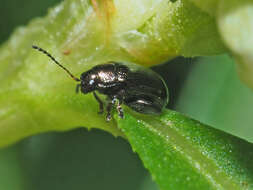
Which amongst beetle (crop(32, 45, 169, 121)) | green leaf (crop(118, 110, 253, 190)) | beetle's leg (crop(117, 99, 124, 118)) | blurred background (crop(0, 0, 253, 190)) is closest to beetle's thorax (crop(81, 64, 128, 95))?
beetle (crop(32, 45, 169, 121))

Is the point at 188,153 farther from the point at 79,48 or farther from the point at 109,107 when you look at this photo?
the point at 79,48

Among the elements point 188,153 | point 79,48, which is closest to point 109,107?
point 79,48

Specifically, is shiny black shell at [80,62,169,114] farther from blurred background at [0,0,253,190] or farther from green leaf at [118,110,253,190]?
blurred background at [0,0,253,190]

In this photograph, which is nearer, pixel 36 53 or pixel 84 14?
pixel 84 14

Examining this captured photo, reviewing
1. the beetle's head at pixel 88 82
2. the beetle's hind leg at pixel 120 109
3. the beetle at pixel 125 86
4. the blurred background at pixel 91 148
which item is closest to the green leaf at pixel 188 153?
the beetle's hind leg at pixel 120 109

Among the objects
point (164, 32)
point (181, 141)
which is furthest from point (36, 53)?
point (181, 141)

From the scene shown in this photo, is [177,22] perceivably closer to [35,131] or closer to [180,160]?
[180,160]

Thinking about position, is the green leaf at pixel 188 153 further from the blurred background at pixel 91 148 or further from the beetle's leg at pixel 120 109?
the blurred background at pixel 91 148
